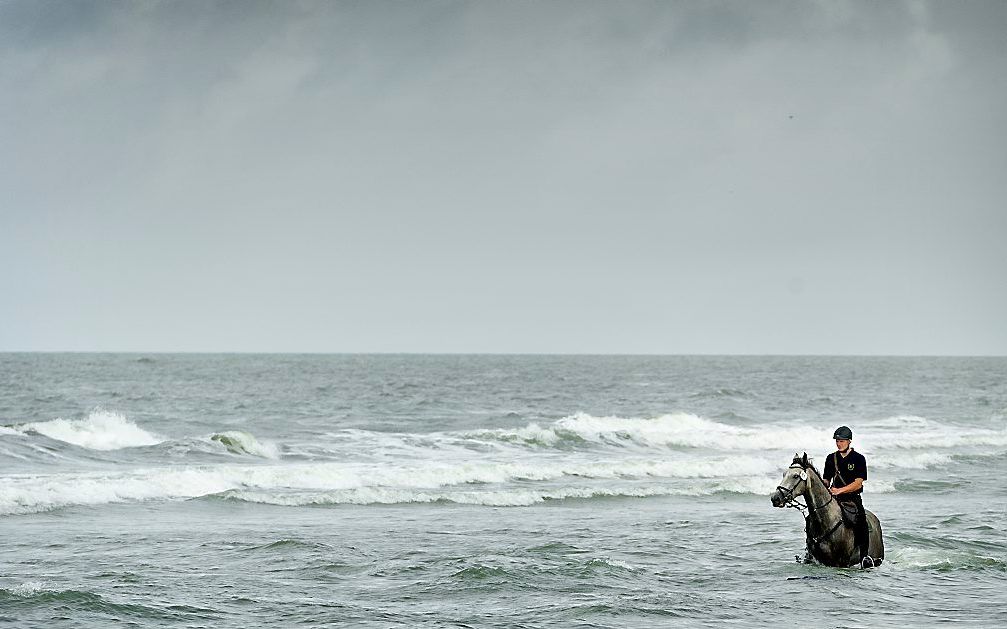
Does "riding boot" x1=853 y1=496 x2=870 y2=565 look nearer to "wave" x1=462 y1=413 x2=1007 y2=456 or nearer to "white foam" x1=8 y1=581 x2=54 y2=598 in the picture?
"white foam" x1=8 y1=581 x2=54 y2=598

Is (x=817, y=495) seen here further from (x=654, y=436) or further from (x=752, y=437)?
(x=752, y=437)

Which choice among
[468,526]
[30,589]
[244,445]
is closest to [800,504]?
[468,526]

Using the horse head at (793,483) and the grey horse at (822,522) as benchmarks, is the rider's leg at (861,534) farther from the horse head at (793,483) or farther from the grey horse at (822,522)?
the horse head at (793,483)

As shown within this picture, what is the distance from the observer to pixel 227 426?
45844 mm

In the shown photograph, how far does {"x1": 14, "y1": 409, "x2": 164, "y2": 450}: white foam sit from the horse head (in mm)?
27024

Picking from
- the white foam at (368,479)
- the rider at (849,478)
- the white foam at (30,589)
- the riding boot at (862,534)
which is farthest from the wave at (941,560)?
the white foam at (30,589)

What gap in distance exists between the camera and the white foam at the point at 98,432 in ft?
125

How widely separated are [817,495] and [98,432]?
31.7 meters

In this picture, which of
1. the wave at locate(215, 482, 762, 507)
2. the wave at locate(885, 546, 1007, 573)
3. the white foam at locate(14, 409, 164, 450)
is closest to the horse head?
the wave at locate(885, 546, 1007, 573)

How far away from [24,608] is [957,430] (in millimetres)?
42324

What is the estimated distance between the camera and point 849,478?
1553cm

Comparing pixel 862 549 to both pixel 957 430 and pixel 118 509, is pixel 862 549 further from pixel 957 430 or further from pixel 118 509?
pixel 957 430

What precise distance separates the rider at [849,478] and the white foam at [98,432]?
27.1 m

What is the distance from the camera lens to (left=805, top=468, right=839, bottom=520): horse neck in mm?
A: 15317
